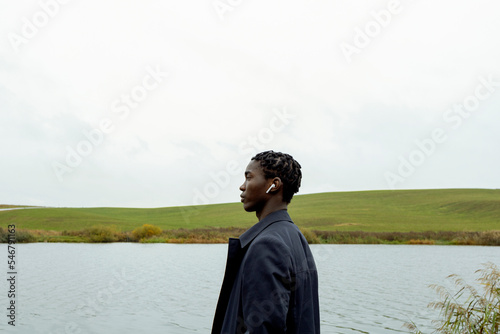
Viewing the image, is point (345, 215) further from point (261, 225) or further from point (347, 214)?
point (261, 225)

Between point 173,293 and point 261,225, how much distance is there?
50.3ft

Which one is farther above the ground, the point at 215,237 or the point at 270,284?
the point at 215,237

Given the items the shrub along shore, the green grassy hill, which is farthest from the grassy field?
the shrub along shore

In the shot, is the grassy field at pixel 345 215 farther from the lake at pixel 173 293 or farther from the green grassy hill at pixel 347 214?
the lake at pixel 173 293

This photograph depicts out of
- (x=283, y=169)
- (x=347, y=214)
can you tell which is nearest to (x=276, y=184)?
(x=283, y=169)

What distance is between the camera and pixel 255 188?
2.55 m

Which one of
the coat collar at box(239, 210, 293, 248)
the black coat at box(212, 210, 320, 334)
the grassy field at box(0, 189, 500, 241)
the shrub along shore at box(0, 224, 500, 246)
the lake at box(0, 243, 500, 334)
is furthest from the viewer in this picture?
the grassy field at box(0, 189, 500, 241)

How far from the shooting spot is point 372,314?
1372 centimetres

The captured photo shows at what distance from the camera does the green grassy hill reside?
61.5 metres

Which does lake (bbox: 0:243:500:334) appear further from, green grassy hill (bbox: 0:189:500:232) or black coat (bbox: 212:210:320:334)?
green grassy hill (bbox: 0:189:500:232)

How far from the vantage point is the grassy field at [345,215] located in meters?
60.7

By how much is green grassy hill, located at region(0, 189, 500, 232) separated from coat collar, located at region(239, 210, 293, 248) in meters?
54.7

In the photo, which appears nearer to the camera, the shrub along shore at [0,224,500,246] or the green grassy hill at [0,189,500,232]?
the shrub along shore at [0,224,500,246]

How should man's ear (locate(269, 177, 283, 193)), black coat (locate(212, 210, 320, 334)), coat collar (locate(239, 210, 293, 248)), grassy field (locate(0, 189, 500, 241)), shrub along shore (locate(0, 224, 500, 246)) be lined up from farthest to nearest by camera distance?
grassy field (locate(0, 189, 500, 241)) < shrub along shore (locate(0, 224, 500, 246)) < man's ear (locate(269, 177, 283, 193)) < coat collar (locate(239, 210, 293, 248)) < black coat (locate(212, 210, 320, 334))
